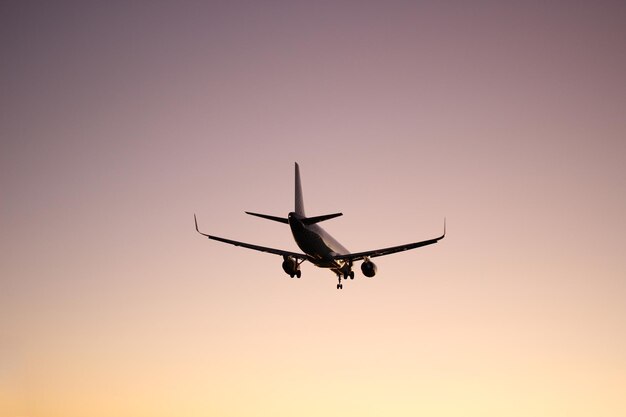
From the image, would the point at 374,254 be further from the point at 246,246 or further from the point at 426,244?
A: the point at 246,246

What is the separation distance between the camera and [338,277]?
7062 centimetres

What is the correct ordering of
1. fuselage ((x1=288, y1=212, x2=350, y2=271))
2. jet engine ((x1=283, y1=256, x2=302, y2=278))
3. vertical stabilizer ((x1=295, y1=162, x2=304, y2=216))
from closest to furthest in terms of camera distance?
fuselage ((x1=288, y1=212, x2=350, y2=271)), vertical stabilizer ((x1=295, y1=162, x2=304, y2=216)), jet engine ((x1=283, y1=256, x2=302, y2=278))

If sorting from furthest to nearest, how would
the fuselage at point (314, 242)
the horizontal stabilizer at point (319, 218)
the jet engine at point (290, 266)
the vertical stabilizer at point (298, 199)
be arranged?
the jet engine at point (290, 266) → the vertical stabilizer at point (298, 199) → the fuselage at point (314, 242) → the horizontal stabilizer at point (319, 218)

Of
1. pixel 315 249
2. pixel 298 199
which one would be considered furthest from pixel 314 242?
pixel 298 199

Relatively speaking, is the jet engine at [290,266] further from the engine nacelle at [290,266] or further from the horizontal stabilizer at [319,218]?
the horizontal stabilizer at [319,218]

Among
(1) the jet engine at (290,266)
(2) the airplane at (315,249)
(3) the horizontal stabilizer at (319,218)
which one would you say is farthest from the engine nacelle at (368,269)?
(3) the horizontal stabilizer at (319,218)

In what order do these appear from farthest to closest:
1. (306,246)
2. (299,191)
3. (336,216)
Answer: (299,191)
(306,246)
(336,216)

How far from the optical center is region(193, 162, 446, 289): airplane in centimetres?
6231

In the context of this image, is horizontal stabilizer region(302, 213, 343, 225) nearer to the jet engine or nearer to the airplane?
the airplane

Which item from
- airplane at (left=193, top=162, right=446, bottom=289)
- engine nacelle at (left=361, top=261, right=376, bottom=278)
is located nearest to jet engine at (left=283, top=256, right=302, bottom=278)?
airplane at (left=193, top=162, right=446, bottom=289)

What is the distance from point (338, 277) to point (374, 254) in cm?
666

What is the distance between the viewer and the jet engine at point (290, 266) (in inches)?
2653

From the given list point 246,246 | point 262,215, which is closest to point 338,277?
point 246,246

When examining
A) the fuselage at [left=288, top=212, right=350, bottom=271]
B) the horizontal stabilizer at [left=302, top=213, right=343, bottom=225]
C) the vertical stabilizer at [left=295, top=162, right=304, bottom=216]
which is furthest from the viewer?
the vertical stabilizer at [left=295, top=162, right=304, bottom=216]
